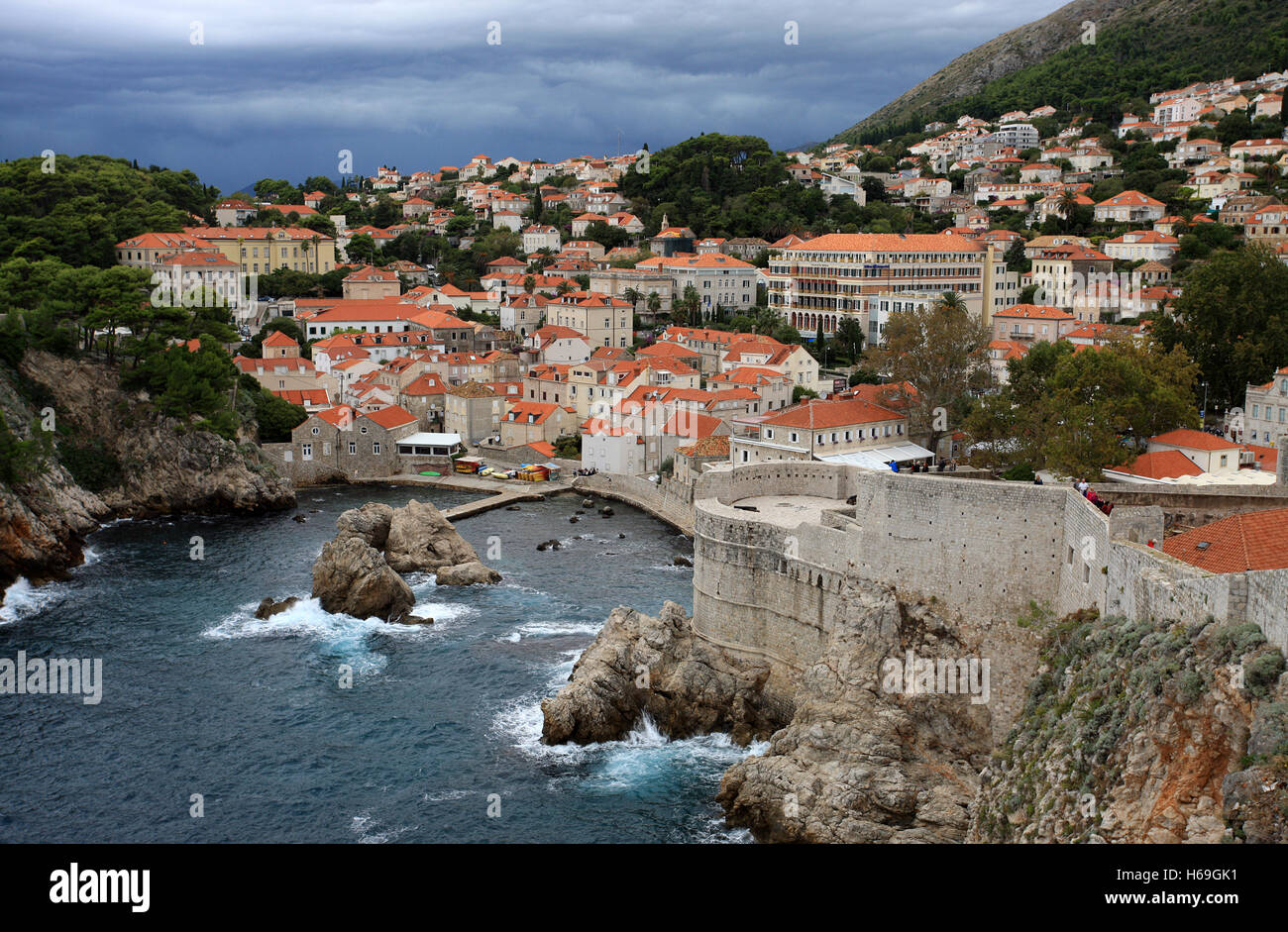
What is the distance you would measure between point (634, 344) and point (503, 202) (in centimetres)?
4175

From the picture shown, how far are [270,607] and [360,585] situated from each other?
2503mm

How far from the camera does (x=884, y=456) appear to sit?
38.0 meters

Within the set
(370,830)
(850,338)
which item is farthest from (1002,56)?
(370,830)

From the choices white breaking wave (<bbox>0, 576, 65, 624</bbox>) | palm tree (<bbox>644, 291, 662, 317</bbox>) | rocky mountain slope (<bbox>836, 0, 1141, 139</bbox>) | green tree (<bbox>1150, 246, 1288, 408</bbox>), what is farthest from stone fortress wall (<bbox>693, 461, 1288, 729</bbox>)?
rocky mountain slope (<bbox>836, 0, 1141, 139</bbox>)

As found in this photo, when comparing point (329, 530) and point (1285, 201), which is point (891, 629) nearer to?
point (329, 530)

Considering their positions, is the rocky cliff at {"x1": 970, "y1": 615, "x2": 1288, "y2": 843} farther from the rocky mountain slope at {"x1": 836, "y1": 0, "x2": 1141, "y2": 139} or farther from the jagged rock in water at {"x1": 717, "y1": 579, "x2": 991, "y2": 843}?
the rocky mountain slope at {"x1": 836, "y1": 0, "x2": 1141, "y2": 139}

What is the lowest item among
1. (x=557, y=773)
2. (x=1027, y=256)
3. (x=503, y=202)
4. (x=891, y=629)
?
(x=557, y=773)

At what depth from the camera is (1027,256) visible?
73.4m

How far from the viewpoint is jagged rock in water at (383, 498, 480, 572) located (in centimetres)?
3572

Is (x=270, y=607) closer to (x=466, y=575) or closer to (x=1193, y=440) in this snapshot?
(x=466, y=575)

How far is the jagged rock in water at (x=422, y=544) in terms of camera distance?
117 feet

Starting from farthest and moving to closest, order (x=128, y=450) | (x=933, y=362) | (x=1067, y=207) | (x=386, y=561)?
(x=1067, y=207), (x=128, y=450), (x=933, y=362), (x=386, y=561)

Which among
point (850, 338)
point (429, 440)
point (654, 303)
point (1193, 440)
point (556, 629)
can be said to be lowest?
point (556, 629)
